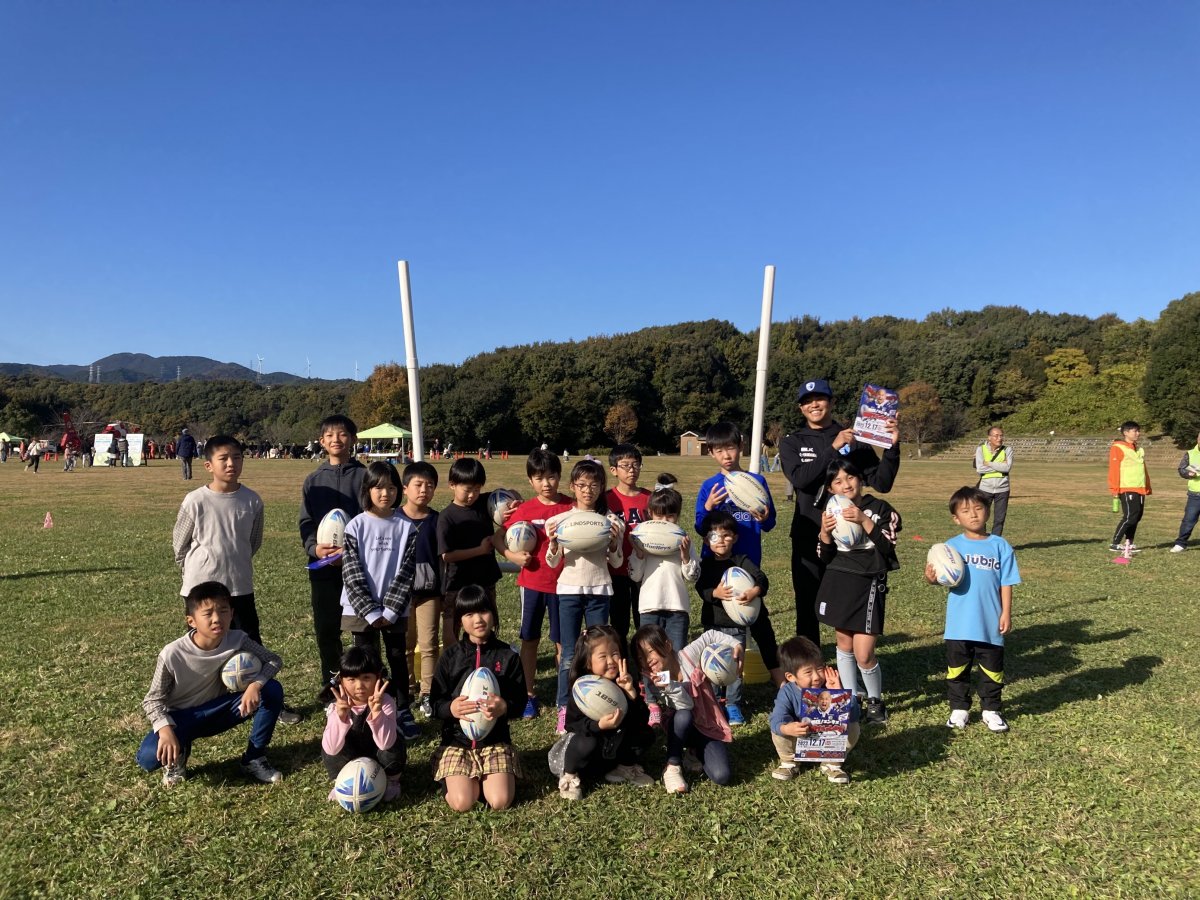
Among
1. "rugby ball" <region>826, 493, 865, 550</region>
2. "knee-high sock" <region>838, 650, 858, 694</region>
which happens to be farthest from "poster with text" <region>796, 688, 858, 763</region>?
"rugby ball" <region>826, 493, 865, 550</region>

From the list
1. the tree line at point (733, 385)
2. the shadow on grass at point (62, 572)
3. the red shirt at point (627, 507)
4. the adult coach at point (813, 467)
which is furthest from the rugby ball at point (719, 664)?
the tree line at point (733, 385)

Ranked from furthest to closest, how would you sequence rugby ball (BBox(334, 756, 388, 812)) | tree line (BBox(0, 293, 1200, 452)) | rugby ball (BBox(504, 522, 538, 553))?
tree line (BBox(0, 293, 1200, 452)), rugby ball (BBox(504, 522, 538, 553)), rugby ball (BBox(334, 756, 388, 812))

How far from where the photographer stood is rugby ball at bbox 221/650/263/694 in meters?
3.84

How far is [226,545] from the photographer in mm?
4539

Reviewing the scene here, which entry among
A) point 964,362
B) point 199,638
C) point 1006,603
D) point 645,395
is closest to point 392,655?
point 199,638

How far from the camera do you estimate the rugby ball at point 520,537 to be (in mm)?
4570

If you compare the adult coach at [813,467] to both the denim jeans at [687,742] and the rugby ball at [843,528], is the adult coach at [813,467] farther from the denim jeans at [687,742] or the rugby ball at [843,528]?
the denim jeans at [687,742]

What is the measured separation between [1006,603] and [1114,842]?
1.51m

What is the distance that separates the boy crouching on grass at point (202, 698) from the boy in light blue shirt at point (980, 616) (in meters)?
4.02

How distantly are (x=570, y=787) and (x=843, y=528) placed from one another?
2203mm

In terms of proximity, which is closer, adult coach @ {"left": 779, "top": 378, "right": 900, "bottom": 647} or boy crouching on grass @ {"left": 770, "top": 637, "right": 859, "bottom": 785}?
boy crouching on grass @ {"left": 770, "top": 637, "right": 859, "bottom": 785}

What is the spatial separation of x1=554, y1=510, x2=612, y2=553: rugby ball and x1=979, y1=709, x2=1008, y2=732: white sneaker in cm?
263

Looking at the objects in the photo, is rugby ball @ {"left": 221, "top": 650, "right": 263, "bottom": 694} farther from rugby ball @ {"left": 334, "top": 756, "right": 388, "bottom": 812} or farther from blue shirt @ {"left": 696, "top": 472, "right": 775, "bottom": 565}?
blue shirt @ {"left": 696, "top": 472, "right": 775, "bottom": 565}

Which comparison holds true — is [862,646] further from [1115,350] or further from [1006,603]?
[1115,350]
